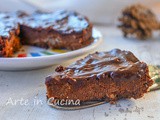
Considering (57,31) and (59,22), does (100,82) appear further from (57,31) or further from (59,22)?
(59,22)

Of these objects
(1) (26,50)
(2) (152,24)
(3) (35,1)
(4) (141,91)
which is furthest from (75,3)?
(4) (141,91)

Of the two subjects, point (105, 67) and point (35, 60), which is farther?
point (35, 60)

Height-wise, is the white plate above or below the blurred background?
below

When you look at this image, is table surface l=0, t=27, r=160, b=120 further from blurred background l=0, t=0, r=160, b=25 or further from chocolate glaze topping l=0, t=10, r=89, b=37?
blurred background l=0, t=0, r=160, b=25

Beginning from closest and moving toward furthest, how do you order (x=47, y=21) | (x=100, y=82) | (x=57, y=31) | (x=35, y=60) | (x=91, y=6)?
(x=100, y=82)
(x=35, y=60)
(x=57, y=31)
(x=47, y=21)
(x=91, y=6)

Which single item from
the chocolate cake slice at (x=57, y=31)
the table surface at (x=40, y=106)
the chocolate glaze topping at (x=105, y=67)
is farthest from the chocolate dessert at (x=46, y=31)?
the chocolate glaze topping at (x=105, y=67)

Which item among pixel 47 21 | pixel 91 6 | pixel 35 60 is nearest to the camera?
pixel 35 60

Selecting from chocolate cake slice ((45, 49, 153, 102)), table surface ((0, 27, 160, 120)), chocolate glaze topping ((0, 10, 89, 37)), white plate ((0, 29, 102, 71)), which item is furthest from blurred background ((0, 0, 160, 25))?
chocolate cake slice ((45, 49, 153, 102))

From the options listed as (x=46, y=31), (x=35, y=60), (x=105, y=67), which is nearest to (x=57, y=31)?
(x=46, y=31)
